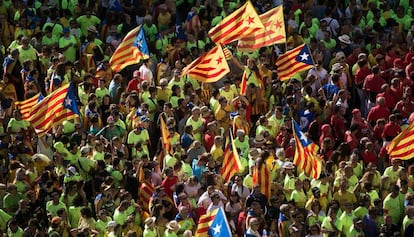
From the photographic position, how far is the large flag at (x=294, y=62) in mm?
34844

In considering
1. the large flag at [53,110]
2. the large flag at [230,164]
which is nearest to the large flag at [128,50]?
the large flag at [53,110]

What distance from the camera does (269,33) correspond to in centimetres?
3462

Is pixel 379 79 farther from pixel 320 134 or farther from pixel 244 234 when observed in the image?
pixel 244 234

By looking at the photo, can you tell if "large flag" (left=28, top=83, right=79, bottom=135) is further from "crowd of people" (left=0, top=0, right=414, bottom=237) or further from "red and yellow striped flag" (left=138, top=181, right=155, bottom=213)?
"red and yellow striped flag" (left=138, top=181, right=155, bottom=213)

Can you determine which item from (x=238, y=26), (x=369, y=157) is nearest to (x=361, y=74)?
(x=238, y=26)

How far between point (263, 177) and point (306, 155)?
90 centimetres

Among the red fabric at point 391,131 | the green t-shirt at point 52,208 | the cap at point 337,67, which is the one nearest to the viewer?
the green t-shirt at point 52,208

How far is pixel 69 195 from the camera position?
3116cm

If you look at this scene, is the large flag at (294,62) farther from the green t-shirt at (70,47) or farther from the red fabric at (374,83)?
the green t-shirt at (70,47)

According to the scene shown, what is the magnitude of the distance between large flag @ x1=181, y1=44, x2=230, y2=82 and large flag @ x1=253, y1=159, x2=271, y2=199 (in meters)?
3.05

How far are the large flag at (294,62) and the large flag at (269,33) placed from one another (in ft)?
1.96

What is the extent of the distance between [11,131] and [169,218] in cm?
462

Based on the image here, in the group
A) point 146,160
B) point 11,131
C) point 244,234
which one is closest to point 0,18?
point 11,131

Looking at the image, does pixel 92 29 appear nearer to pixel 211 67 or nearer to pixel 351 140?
pixel 211 67
